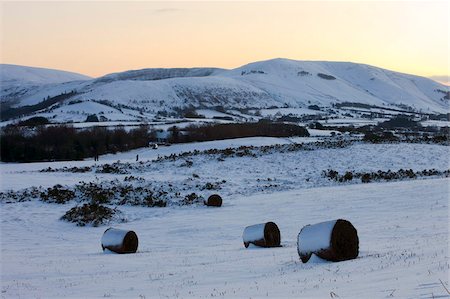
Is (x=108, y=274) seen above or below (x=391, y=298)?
below

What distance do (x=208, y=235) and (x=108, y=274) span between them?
757cm

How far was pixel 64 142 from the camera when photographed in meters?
68.8

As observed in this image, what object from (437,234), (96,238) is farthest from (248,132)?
(437,234)

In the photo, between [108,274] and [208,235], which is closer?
[108,274]

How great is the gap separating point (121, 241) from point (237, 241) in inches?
164

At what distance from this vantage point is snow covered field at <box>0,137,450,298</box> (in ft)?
32.9

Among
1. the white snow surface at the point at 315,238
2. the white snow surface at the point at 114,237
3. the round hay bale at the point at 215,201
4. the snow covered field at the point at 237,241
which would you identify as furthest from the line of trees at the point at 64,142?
the white snow surface at the point at 315,238

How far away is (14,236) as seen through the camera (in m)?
21.4

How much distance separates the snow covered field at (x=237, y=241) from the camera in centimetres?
1004

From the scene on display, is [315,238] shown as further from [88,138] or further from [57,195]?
[88,138]

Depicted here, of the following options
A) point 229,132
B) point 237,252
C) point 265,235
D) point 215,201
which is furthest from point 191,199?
point 229,132

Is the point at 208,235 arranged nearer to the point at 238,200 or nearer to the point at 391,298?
the point at 238,200

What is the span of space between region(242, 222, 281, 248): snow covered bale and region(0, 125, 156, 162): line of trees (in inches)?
1766

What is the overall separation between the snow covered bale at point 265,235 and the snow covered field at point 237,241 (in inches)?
15.8
